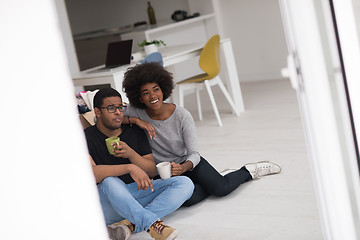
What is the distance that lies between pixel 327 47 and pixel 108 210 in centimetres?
161

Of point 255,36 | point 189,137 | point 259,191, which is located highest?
point 255,36

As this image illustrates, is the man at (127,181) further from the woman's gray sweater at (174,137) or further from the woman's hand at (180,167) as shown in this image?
the woman's gray sweater at (174,137)

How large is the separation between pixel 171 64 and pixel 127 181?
7.76 ft

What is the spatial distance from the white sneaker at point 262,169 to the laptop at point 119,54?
175cm

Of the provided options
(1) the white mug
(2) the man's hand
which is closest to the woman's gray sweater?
(1) the white mug

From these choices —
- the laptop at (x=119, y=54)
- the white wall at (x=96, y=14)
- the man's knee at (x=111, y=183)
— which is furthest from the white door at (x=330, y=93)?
the white wall at (x=96, y=14)

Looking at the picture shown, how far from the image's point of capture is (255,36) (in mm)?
7406

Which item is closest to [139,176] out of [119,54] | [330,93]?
[330,93]

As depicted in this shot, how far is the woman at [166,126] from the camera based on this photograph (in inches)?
121

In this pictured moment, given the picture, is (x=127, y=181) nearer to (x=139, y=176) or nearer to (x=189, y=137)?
(x=139, y=176)

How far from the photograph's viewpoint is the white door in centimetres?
159

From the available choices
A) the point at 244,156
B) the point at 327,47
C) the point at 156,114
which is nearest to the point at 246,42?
the point at 244,156

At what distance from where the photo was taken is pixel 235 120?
532 centimetres

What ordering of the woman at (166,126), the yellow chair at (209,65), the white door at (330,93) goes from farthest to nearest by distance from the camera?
1. the yellow chair at (209,65)
2. the woman at (166,126)
3. the white door at (330,93)
